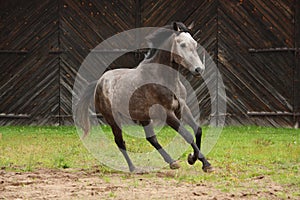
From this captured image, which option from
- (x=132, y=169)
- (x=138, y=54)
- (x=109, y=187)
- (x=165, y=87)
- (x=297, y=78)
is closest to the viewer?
(x=109, y=187)

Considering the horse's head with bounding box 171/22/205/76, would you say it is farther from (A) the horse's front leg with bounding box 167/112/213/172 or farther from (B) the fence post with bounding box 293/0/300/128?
(B) the fence post with bounding box 293/0/300/128

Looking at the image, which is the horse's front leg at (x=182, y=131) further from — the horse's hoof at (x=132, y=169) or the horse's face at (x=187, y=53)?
the horse's hoof at (x=132, y=169)

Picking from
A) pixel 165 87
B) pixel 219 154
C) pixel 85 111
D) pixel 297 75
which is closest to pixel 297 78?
pixel 297 75

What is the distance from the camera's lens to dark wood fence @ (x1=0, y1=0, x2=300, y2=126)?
15883mm

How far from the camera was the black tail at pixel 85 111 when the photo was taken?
933 cm

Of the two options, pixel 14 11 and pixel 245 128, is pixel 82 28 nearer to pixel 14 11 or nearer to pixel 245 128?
pixel 14 11

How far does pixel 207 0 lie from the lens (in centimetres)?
1619

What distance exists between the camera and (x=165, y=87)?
8156 mm

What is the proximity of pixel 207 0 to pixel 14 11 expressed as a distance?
5165 mm

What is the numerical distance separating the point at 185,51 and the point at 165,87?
54cm

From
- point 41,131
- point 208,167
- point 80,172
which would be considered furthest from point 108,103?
point 41,131

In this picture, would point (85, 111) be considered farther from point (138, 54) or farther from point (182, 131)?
point (138, 54)

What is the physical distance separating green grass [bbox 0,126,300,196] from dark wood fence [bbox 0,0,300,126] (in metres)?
1.20

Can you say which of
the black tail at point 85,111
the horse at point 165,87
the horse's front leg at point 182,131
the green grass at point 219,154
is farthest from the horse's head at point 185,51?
the black tail at point 85,111
